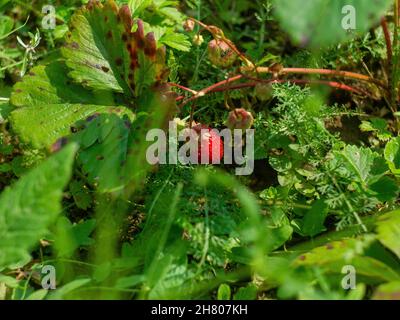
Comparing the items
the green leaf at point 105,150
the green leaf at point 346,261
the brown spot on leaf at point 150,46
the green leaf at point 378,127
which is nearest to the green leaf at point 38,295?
the green leaf at point 105,150

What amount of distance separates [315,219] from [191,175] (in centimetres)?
32

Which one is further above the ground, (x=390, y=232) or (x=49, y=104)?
(x=49, y=104)

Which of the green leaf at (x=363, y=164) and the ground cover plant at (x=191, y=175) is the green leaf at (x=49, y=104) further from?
the green leaf at (x=363, y=164)

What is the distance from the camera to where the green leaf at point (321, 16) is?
119 centimetres

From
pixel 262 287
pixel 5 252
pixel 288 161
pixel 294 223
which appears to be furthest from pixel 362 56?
pixel 5 252

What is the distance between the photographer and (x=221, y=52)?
1582 millimetres

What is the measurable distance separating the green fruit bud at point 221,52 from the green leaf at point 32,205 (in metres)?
0.62

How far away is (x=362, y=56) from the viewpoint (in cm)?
187

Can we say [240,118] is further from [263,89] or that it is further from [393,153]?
[393,153]

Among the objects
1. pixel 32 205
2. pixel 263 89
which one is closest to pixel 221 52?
pixel 263 89

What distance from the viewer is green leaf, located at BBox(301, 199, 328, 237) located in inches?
56.7

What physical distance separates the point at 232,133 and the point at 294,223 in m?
0.30

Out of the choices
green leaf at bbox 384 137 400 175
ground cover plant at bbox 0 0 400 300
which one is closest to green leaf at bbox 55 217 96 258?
ground cover plant at bbox 0 0 400 300
